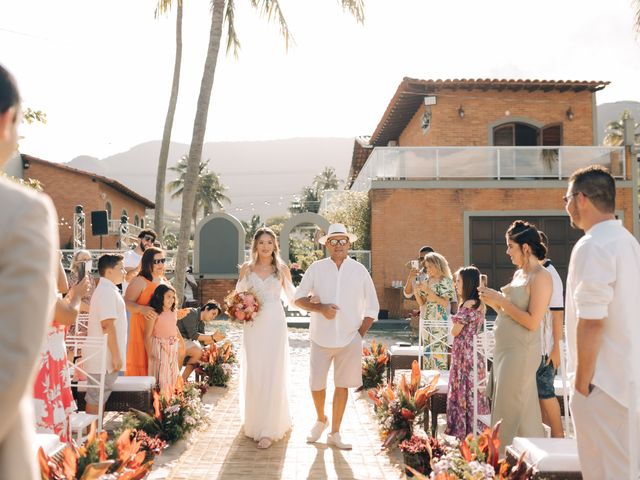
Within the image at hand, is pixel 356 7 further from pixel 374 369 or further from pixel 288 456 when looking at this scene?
pixel 288 456

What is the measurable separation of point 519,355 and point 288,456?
2.52m

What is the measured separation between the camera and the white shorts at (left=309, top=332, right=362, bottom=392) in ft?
23.1

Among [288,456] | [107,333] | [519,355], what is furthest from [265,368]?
[519,355]

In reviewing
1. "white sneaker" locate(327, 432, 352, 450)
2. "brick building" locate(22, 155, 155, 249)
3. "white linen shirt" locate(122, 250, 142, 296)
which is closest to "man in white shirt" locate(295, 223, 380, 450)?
"white sneaker" locate(327, 432, 352, 450)

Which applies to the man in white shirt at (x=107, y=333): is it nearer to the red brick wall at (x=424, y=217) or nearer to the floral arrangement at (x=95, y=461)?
the floral arrangement at (x=95, y=461)

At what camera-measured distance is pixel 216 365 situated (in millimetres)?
10180

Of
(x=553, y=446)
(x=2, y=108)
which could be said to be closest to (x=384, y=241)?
(x=553, y=446)

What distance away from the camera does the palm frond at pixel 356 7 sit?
12594 mm

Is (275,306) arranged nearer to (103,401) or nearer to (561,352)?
(103,401)

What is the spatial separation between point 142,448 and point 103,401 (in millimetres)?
953

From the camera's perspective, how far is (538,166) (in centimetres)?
2152

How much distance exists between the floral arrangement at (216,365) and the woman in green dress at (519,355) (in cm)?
560

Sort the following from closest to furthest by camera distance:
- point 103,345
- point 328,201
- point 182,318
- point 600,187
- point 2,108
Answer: point 2,108 → point 600,187 → point 103,345 → point 182,318 → point 328,201

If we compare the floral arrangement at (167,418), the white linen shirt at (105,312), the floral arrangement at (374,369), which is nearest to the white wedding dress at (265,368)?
the floral arrangement at (167,418)
